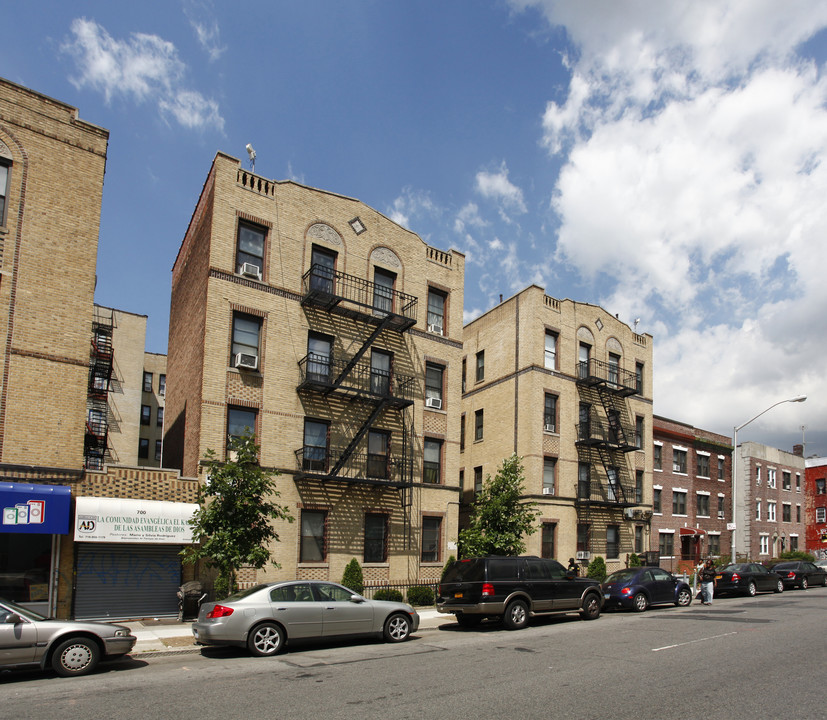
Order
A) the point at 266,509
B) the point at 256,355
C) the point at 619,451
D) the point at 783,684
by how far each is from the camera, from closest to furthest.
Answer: the point at 783,684 → the point at 266,509 → the point at 256,355 → the point at 619,451

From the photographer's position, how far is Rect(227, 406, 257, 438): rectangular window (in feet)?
65.8

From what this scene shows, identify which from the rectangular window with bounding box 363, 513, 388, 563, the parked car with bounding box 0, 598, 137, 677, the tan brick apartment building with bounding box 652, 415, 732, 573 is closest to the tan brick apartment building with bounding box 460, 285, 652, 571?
the tan brick apartment building with bounding box 652, 415, 732, 573

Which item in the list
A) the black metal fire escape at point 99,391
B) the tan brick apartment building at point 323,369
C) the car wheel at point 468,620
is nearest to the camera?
the car wheel at point 468,620

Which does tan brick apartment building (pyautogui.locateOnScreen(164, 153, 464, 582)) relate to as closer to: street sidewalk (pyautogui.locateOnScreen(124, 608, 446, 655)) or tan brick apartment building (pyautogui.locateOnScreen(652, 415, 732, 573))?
street sidewalk (pyautogui.locateOnScreen(124, 608, 446, 655))

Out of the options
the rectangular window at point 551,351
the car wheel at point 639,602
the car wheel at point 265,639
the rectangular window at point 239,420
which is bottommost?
the car wheel at point 639,602

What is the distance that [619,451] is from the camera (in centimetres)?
3306

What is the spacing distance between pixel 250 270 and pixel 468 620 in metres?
12.5

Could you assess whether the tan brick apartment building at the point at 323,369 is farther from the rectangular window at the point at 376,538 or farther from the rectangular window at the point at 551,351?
the rectangular window at the point at 551,351

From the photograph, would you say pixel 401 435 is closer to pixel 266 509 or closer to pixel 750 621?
pixel 266 509

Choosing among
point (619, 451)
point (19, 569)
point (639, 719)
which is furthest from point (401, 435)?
point (639, 719)

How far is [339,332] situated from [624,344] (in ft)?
59.9

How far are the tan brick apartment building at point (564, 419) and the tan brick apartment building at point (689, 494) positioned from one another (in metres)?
2.87

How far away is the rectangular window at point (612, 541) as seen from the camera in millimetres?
31544

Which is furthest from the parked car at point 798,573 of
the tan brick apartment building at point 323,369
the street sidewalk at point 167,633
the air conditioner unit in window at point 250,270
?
the air conditioner unit in window at point 250,270
